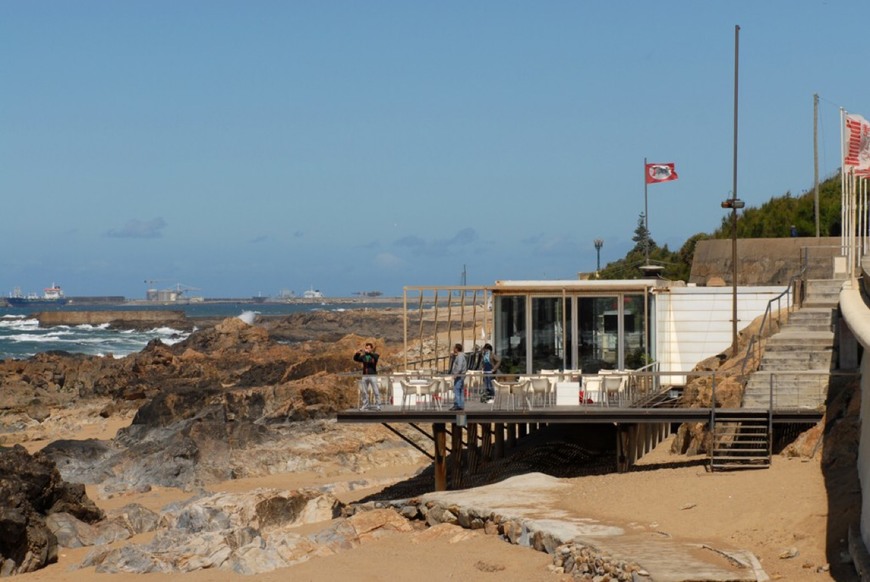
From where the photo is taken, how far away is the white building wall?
101 ft

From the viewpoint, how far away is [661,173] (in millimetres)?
41625

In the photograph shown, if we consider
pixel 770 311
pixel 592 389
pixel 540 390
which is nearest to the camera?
pixel 540 390

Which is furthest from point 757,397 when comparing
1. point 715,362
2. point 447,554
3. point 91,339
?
point 91,339

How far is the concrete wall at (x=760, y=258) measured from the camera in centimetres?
3706

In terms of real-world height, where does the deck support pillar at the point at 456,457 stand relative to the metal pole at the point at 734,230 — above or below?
below

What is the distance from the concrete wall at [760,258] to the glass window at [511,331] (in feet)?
33.3

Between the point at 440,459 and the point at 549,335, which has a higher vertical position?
the point at 549,335

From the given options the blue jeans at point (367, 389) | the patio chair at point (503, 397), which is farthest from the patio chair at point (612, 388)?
the blue jeans at point (367, 389)

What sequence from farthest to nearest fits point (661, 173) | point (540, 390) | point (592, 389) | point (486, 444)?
point (661, 173) → point (486, 444) → point (592, 389) → point (540, 390)

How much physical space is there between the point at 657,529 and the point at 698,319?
1259cm

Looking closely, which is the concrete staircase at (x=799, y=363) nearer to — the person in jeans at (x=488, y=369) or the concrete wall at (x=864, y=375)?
the concrete wall at (x=864, y=375)

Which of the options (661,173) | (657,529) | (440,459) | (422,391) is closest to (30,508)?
(422,391)

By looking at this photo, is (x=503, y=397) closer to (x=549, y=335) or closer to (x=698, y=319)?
(x=549, y=335)

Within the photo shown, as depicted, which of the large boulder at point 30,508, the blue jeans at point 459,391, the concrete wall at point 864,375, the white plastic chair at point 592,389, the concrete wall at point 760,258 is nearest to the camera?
the concrete wall at point 864,375
